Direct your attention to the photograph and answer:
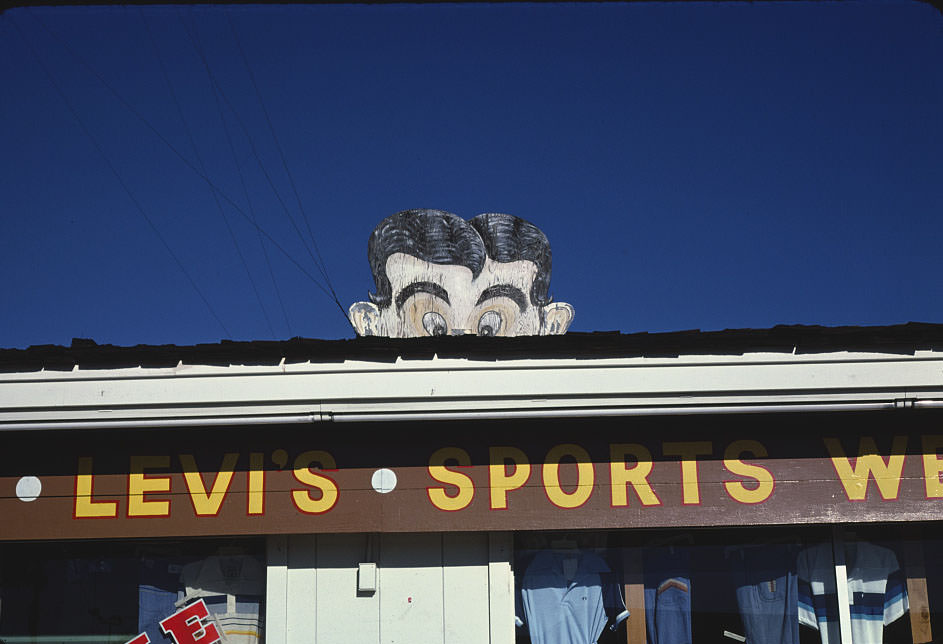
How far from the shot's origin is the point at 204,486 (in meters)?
6.31

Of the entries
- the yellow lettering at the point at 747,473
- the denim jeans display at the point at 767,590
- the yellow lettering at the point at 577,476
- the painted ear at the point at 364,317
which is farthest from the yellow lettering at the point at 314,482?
the painted ear at the point at 364,317

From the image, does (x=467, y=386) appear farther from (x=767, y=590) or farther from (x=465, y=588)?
(x=767, y=590)

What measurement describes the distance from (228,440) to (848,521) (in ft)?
12.8

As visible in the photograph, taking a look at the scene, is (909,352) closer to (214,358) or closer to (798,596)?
(798,596)

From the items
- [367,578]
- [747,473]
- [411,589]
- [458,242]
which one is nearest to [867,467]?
[747,473]

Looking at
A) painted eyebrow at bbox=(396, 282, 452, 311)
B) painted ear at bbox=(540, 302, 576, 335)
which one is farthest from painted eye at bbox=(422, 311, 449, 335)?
painted ear at bbox=(540, 302, 576, 335)

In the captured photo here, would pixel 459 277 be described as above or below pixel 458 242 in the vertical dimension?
below

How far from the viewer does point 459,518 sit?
6199mm

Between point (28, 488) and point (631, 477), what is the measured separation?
3.81 m

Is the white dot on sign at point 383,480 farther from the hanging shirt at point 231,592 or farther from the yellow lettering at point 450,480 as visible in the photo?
the hanging shirt at point 231,592

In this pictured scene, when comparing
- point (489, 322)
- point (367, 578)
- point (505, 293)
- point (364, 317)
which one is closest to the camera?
point (367, 578)

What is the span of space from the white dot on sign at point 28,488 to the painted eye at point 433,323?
573 cm

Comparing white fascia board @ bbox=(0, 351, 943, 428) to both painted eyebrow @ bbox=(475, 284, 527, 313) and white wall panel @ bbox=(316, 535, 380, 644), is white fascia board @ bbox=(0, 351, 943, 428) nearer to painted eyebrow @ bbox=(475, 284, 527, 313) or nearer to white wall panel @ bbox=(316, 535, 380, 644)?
white wall panel @ bbox=(316, 535, 380, 644)

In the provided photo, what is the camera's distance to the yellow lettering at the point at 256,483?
6258 millimetres
